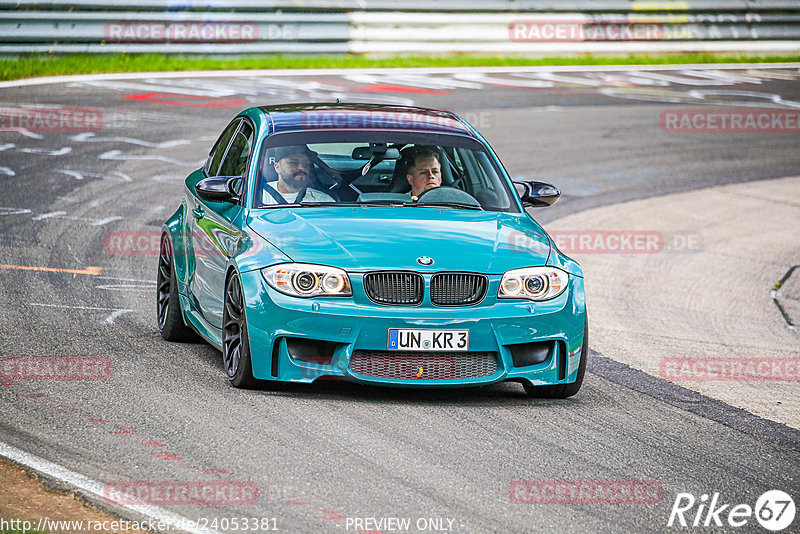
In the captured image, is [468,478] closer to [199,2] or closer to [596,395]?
[596,395]

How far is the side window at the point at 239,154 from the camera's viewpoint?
353 inches

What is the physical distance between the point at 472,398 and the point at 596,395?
84cm

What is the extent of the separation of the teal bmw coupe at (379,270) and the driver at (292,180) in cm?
1

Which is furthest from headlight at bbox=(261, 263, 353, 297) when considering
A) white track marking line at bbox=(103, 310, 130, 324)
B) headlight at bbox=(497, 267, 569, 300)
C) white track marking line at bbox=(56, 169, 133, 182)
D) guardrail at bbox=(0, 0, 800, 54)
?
guardrail at bbox=(0, 0, 800, 54)

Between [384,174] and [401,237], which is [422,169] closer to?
[384,174]

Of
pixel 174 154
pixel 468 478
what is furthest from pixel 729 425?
pixel 174 154

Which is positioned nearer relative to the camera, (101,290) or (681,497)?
(681,497)

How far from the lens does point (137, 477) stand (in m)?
5.87

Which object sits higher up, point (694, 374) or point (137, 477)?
point (137, 477)

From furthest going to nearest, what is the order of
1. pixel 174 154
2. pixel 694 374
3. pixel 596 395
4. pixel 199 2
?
pixel 199 2, pixel 174 154, pixel 694 374, pixel 596 395

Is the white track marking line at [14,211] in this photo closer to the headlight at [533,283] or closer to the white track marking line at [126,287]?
the white track marking line at [126,287]

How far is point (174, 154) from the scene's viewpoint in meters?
17.6

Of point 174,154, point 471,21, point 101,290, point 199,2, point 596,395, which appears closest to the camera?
point 596,395

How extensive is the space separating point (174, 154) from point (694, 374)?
1008cm
